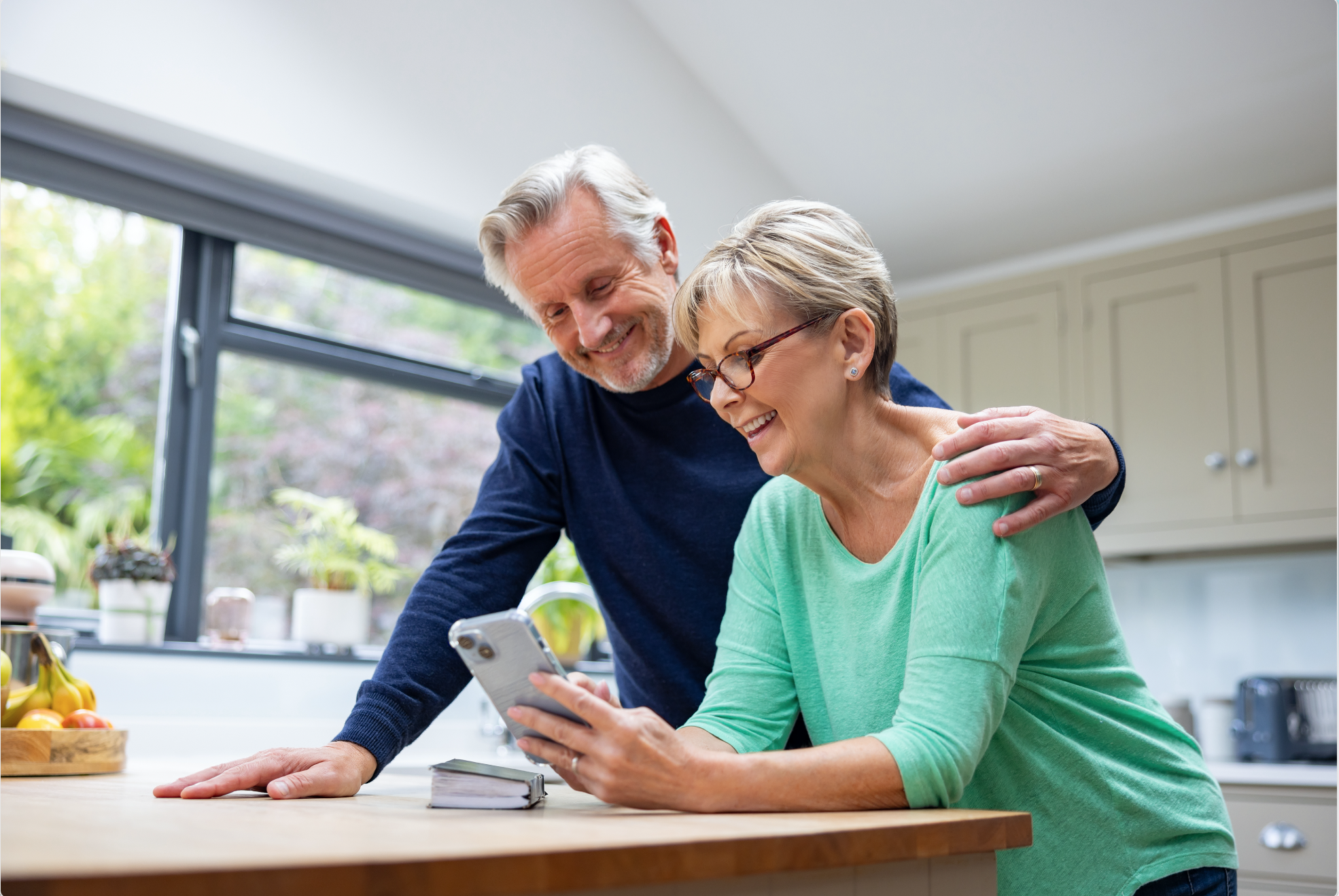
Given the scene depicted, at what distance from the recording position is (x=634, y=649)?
168 cm

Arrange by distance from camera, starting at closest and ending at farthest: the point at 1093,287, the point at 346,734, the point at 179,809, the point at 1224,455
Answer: the point at 179,809 < the point at 346,734 < the point at 1224,455 < the point at 1093,287

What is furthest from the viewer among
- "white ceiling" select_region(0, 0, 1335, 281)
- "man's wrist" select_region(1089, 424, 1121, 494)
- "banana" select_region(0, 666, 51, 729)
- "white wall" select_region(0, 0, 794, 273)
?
"white ceiling" select_region(0, 0, 1335, 281)

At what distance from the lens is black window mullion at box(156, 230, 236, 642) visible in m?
2.74

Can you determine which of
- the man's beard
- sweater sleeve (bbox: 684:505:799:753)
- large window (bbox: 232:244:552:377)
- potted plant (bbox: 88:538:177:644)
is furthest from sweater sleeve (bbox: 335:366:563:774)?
large window (bbox: 232:244:552:377)

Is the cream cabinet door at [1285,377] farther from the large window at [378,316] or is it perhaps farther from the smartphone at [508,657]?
the smartphone at [508,657]

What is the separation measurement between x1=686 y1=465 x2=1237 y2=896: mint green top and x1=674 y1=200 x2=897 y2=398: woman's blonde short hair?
22cm

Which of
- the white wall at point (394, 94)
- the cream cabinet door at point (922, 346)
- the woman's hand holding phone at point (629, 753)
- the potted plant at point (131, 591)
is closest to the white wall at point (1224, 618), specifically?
the cream cabinet door at point (922, 346)

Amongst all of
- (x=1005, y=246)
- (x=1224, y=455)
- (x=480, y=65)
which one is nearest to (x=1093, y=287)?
(x=1005, y=246)

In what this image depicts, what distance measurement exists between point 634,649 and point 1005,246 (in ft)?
9.20

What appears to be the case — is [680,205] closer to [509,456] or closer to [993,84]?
[993,84]

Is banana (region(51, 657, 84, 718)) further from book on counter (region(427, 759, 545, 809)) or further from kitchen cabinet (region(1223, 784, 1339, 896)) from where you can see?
kitchen cabinet (region(1223, 784, 1339, 896))

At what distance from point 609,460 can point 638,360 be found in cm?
17

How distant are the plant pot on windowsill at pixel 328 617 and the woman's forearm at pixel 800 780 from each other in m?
2.20

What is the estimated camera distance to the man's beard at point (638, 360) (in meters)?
1.66
